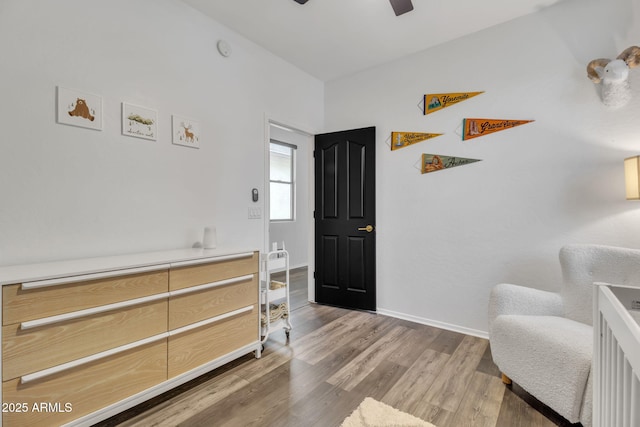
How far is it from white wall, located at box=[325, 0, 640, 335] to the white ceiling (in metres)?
0.18

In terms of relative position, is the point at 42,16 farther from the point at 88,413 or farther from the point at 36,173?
the point at 88,413

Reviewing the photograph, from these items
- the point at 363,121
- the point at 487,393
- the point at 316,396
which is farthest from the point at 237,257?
the point at 363,121

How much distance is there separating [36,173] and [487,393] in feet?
9.81

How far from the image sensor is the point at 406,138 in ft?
10.5

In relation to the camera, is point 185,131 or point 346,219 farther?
point 346,219

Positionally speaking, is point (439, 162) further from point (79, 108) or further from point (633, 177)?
point (79, 108)

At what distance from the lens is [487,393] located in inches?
75.2

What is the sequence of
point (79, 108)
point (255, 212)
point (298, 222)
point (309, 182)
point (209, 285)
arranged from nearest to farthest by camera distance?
point (79, 108) < point (209, 285) < point (255, 212) < point (309, 182) < point (298, 222)

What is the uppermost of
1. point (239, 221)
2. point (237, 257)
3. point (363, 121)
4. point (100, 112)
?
point (363, 121)

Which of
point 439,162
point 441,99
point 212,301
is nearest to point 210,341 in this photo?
point 212,301

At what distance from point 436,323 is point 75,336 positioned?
9.38 feet

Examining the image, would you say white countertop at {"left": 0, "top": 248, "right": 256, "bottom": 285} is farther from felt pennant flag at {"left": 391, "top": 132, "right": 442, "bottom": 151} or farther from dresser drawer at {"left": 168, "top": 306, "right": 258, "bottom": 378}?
felt pennant flag at {"left": 391, "top": 132, "right": 442, "bottom": 151}

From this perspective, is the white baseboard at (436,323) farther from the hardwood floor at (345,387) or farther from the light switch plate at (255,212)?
the light switch plate at (255,212)

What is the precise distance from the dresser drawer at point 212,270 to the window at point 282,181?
3.15 meters
